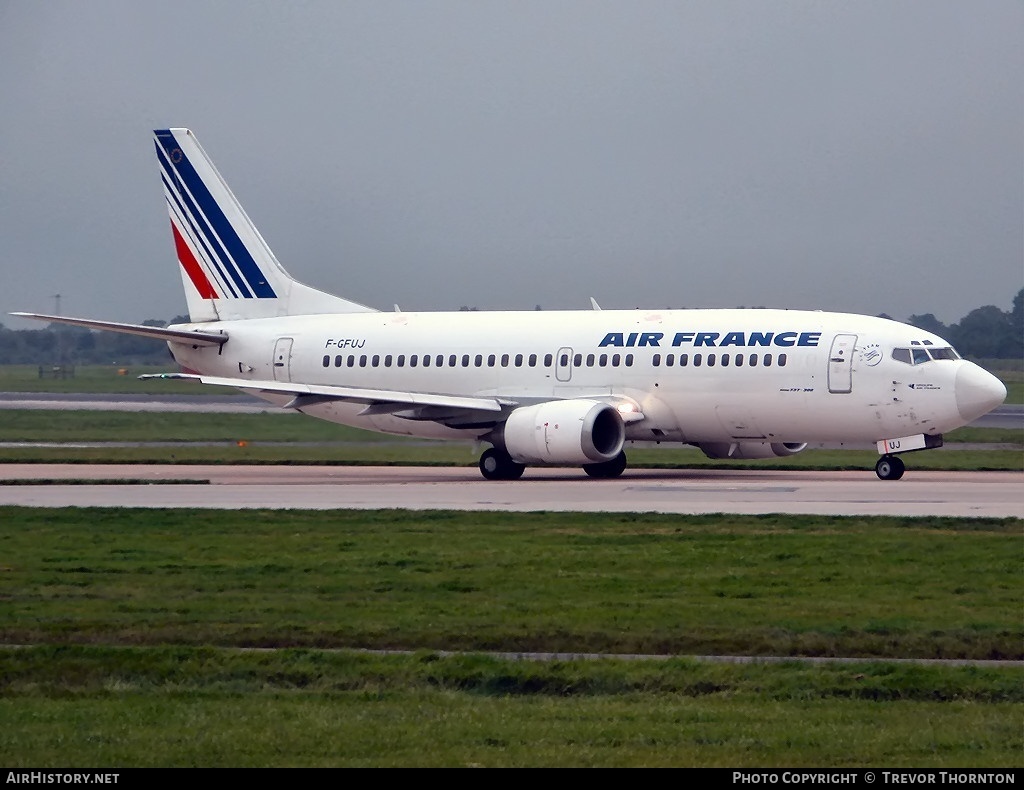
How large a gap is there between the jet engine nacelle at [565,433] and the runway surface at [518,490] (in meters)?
0.68

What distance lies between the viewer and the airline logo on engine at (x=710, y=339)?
35.3 meters

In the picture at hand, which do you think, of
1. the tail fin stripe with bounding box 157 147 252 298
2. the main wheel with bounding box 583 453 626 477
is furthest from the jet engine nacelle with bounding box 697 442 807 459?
the tail fin stripe with bounding box 157 147 252 298

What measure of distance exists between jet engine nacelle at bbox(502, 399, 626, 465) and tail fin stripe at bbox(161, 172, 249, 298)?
11.9 metres

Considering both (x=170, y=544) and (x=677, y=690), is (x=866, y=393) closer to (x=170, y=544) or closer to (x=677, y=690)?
(x=170, y=544)

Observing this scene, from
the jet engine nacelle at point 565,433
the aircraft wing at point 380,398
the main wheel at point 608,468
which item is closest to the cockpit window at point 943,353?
the jet engine nacelle at point 565,433

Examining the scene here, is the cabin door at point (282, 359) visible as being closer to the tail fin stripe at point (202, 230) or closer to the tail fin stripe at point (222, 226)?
the tail fin stripe at point (222, 226)

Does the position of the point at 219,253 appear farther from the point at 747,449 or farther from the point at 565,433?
the point at 747,449

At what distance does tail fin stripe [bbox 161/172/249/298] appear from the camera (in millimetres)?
45062

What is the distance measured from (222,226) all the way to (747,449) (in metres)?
16.2

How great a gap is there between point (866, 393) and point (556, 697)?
23.1m

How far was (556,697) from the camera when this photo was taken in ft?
40.6

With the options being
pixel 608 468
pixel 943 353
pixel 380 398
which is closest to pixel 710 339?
pixel 608 468

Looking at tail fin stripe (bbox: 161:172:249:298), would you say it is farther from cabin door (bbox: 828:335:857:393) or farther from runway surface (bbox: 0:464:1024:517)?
cabin door (bbox: 828:335:857:393)
